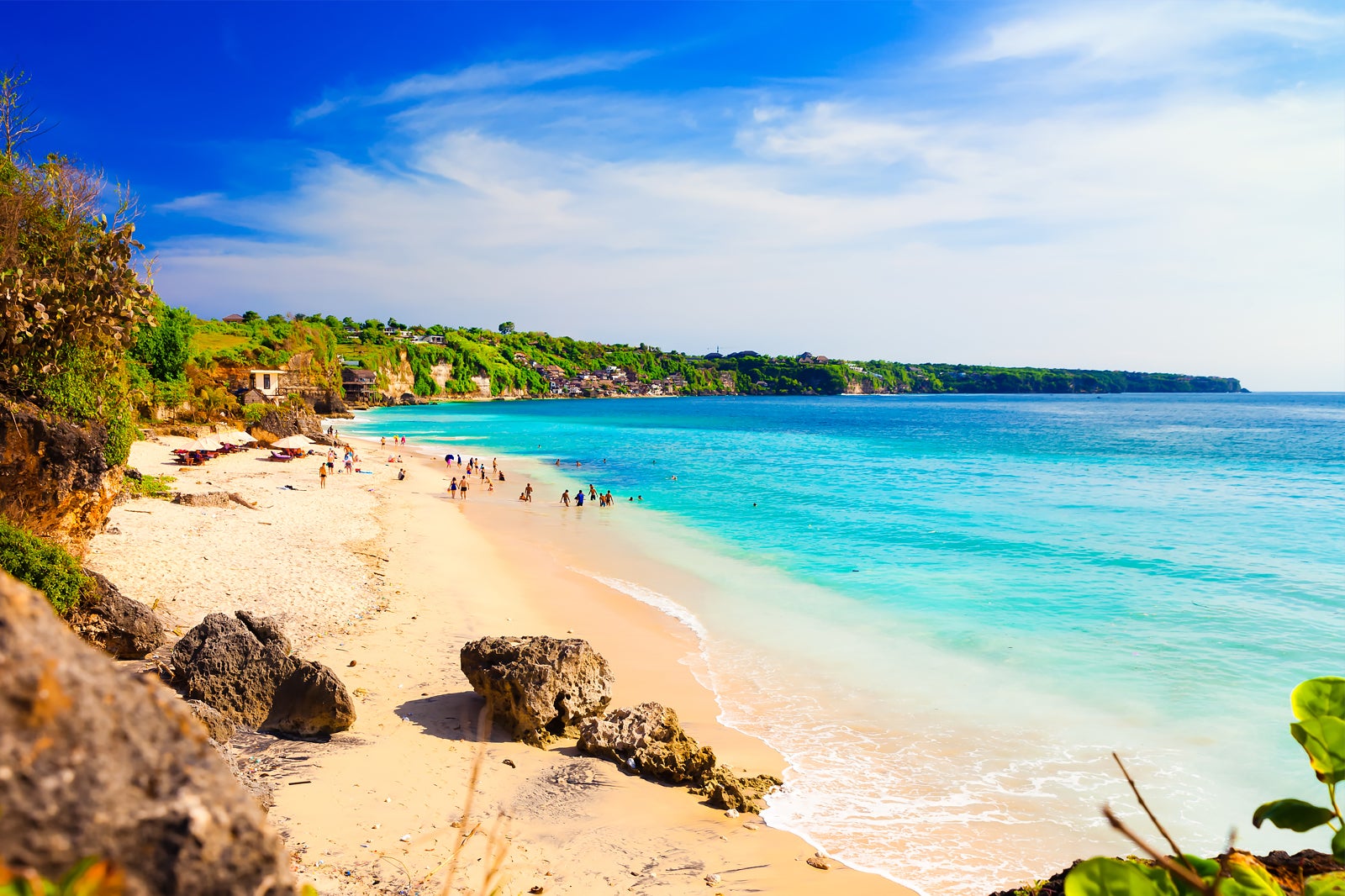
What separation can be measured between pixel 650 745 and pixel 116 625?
7816 millimetres

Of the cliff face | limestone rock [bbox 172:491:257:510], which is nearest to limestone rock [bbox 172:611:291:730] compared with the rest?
the cliff face

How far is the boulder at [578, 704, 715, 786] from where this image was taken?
933 cm

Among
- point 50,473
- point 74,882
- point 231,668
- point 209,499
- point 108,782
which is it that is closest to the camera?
point 74,882

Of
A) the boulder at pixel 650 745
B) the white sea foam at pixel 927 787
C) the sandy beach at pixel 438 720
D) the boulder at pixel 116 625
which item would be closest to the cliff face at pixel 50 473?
the sandy beach at pixel 438 720

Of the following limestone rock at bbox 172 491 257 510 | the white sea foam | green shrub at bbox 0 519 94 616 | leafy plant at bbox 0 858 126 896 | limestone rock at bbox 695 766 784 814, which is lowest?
the white sea foam

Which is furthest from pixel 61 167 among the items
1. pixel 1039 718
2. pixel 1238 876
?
pixel 1039 718

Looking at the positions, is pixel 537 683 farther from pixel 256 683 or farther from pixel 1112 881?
pixel 1112 881

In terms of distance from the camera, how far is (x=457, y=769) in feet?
30.0

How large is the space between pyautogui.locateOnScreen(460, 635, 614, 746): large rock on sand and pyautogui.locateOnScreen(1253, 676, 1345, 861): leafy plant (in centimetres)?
915

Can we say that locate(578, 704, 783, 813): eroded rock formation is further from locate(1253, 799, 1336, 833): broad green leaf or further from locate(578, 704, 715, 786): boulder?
locate(1253, 799, 1336, 833): broad green leaf

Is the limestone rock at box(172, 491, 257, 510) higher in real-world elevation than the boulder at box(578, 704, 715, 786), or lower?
higher

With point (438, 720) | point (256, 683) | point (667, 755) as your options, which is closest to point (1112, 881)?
point (667, 755)

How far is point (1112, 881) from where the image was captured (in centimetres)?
154

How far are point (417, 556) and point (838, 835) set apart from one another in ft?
52.1
